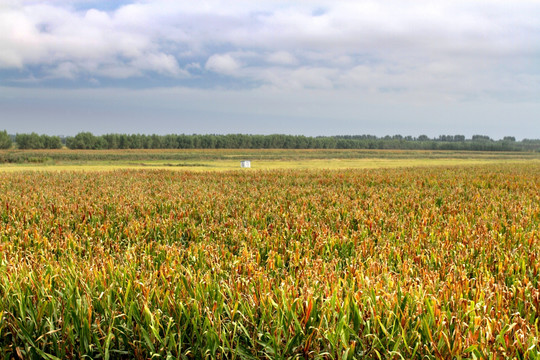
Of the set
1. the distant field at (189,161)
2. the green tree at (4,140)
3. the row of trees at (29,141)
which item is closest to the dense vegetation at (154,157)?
the distant field at (189,161)

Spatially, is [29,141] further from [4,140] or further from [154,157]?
[154,157]

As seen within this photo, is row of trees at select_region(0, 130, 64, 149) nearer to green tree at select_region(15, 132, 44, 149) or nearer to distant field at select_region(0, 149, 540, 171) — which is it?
green tree at select_region(15, 132, 44, 149)

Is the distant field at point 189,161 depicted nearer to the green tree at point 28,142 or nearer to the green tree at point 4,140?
the green tree at point 4,140

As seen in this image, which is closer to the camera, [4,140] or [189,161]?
[189,161]

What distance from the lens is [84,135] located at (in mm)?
161750

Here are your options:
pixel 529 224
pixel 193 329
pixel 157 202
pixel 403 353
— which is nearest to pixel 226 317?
pixel 193 329

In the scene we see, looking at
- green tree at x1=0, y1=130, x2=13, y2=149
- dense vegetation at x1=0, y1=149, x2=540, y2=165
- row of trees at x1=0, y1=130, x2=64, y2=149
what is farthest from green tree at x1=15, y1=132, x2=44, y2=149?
dense vegetation at x1=0, y1=149, x2=540, y2=165

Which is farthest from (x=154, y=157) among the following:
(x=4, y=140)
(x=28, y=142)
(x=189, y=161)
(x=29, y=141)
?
(x=4, y=140)

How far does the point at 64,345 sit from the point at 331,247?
14.4 feet

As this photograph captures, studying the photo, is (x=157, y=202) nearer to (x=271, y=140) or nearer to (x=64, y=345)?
(x=64, y=345)

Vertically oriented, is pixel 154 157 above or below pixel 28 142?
below

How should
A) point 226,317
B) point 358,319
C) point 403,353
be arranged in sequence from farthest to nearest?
1. point 226,317
2. point 358,319
3. point 403,353

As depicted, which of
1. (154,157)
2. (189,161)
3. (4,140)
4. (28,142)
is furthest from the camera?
(28,142)

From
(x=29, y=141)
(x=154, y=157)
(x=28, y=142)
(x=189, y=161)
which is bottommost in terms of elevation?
(x=189, y=161)
